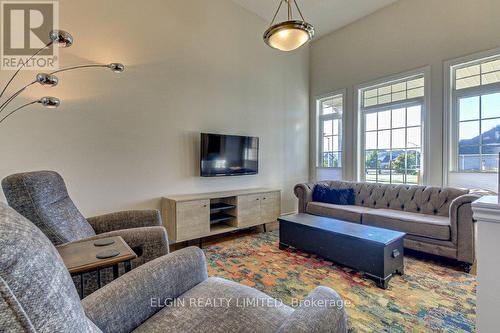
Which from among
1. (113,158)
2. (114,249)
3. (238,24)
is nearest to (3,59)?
(113,158)

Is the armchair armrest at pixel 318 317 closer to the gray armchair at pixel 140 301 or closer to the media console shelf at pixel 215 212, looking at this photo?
the gray armchair at pixel 140 301

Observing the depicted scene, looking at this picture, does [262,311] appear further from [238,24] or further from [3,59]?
[238,24]

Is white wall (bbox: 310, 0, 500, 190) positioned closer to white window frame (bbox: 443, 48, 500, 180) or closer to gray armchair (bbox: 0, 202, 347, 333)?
white window frame (bbox: 443, 48, 500, 180)

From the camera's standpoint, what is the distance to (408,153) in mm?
3920

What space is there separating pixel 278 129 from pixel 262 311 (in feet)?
12.5

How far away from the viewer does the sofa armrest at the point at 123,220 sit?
6.85 ft

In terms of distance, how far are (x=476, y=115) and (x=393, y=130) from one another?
3.40 ft

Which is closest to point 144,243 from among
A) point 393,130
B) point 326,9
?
point 393,130

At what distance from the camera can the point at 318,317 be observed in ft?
2.60

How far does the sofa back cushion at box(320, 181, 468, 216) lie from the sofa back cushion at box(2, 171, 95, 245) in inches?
140

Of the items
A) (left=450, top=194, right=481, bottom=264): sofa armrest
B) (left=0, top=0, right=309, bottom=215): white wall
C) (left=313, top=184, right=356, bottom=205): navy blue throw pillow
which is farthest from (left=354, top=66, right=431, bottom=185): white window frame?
(left=0, top=0, right=309, bottom=215): white wall

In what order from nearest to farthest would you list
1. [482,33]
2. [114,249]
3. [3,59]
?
[114,249], [3,59], [482,33]

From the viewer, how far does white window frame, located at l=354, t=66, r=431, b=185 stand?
3625 mm
